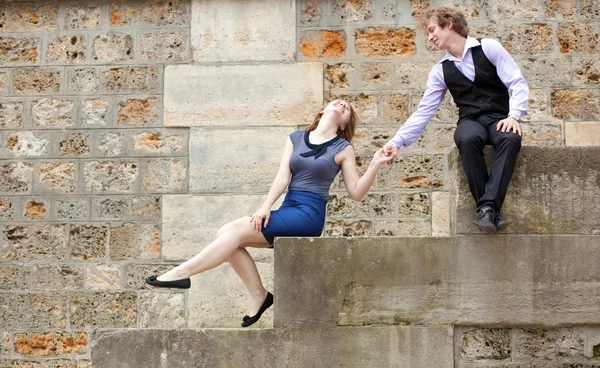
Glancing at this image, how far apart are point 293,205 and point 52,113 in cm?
278

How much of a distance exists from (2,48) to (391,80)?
2.93 meters

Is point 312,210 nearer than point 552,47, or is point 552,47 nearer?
point 312,210

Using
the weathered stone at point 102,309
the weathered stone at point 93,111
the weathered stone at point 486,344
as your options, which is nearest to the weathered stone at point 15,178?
the weathered stone at point 93,111

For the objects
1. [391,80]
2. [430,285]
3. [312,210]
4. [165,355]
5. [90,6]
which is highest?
[90,6]

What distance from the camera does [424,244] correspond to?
15.4 feet

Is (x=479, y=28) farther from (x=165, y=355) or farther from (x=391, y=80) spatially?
(x=165, y=355)

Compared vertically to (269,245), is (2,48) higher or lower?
higher

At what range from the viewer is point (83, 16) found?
23.1ft

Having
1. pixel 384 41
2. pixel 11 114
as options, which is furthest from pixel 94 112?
pixel 384 41

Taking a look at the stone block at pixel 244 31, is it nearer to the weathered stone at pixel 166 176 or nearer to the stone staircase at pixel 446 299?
the weathered stone at pixel 166 176

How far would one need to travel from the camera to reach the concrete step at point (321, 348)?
462cm

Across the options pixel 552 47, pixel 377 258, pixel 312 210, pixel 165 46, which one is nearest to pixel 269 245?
pixel 312 210

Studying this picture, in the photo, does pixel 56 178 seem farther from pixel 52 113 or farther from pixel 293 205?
pixel 293 205

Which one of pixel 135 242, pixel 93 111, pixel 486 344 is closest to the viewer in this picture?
pixel 486 344
